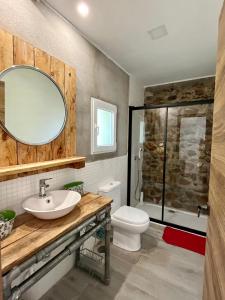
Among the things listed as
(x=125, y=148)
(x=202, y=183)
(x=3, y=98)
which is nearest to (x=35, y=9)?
(x=3, y=98)

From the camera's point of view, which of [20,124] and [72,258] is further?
[72,258]

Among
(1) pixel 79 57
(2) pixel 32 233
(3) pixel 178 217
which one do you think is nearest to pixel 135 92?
(1) pixel 79 57

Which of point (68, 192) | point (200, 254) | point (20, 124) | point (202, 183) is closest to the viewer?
point (20, 124)

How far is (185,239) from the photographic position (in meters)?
2.32

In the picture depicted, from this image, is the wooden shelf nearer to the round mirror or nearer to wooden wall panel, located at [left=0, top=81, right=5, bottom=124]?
the round mirror

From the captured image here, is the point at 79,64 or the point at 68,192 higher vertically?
the point at 79,64

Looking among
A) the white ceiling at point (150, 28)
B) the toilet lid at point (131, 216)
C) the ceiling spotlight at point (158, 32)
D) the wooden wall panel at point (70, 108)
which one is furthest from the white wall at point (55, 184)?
the ceiling spotlight at point (158, 32)

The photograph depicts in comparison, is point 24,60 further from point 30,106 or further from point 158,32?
point 158,32

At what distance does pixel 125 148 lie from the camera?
2758 millimetres

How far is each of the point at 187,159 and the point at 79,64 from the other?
7.92 feet

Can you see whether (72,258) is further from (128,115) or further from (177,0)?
(177,0)

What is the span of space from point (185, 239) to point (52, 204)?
192 cm

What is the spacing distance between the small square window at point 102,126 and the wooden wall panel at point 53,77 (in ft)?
1.17

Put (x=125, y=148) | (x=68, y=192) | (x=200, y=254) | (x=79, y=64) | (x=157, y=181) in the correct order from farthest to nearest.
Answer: (x=157, y=181)
(x=125, y=148)
(x=200, y=254)
(x=79, y=64)
(x=68, y=192)
